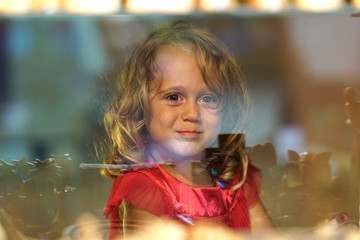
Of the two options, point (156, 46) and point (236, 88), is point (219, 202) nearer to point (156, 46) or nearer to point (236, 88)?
point (236, 88)

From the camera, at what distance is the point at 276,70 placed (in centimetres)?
93

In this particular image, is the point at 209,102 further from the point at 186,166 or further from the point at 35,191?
the point at 35,191

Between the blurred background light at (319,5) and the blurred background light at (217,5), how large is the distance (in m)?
0.13

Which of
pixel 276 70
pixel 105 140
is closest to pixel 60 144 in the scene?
pixel 105 140

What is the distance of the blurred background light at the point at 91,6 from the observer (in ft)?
2.71

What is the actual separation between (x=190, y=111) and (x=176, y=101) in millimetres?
34

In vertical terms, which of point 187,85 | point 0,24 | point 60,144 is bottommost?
point 60,144

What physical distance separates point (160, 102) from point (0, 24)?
0.33 m

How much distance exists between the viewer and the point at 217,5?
2.83 ft

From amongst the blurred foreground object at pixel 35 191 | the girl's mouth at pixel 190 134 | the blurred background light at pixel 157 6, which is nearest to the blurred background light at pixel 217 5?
the blurred background light at pixel 157 6

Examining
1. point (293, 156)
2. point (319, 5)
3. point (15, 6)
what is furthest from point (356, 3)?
point (15, 6)

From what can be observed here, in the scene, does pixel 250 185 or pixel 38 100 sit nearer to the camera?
pixel 38 100

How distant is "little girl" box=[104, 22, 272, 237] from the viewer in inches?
34.9

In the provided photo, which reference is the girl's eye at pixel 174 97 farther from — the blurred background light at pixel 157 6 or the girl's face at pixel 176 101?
the blurred background light at pixel 157 6
